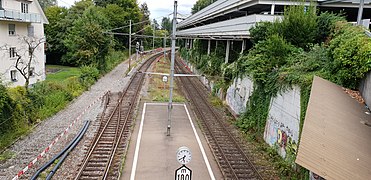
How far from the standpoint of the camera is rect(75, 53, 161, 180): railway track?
481 inches

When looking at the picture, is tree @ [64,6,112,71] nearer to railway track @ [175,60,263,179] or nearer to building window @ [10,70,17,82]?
building window @ [10,70,17,82]

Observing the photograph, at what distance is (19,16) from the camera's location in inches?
1071

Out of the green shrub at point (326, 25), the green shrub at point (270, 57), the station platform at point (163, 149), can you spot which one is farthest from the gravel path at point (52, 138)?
the green shrub at point (326, 25)

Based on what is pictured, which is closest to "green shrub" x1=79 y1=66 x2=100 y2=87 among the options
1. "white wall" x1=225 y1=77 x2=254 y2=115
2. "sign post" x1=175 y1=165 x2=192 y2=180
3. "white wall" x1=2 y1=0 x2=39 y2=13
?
"white wall" x1=2 y1=0 x2=39 y2=13

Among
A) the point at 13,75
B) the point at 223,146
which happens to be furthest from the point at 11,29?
the point at 223,146

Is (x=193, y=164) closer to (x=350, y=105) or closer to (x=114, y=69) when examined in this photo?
(x=350, y=105)

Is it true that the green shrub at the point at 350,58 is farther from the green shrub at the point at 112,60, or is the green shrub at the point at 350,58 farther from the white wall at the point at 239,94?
the green shrub at the point at 112,60

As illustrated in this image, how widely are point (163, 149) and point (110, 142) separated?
2769 mm

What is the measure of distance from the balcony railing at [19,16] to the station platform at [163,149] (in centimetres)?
1420

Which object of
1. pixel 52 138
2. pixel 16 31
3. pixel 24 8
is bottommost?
pixel 52 138

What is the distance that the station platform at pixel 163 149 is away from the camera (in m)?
12.5

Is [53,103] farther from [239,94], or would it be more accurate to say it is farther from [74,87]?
[239,94]

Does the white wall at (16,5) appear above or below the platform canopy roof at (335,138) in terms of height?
above

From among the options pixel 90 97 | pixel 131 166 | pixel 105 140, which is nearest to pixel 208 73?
pixel 90 97
